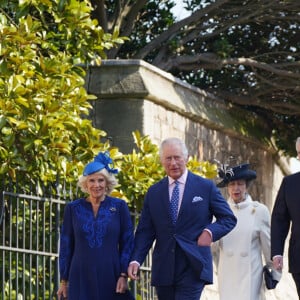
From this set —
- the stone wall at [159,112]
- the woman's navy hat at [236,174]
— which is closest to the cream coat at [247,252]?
the woman's navy hat at [236,174]

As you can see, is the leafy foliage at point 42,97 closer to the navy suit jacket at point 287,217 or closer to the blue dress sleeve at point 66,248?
the blue dress sleeve at point 66,248

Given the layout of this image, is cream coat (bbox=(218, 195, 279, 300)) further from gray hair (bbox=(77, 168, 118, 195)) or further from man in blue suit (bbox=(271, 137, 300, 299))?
gray hair (bbox=(77, 168, 118, 195))

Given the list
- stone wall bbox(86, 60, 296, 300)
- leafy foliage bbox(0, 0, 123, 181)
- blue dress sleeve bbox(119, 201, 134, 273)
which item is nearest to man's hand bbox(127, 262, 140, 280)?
blue dress sleeve bbox(119, 201, 134, 273)

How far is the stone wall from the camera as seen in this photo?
45.5ft

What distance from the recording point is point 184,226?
9.05 metres

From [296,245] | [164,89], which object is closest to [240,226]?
[296,245]

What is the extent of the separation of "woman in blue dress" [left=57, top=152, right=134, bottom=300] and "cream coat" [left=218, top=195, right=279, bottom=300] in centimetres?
143

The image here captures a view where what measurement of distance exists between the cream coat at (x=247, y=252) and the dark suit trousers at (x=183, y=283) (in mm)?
1372

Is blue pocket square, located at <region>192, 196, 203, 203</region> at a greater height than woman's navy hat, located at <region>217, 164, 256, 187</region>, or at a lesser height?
lesser

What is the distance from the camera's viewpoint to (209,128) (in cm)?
1641

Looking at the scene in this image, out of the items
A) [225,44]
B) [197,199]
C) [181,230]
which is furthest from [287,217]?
[225,44]

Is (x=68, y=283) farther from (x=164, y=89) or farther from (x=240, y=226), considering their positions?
(x=164, y=89)

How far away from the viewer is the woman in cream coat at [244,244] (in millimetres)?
10305

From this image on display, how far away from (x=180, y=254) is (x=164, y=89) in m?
5.65
